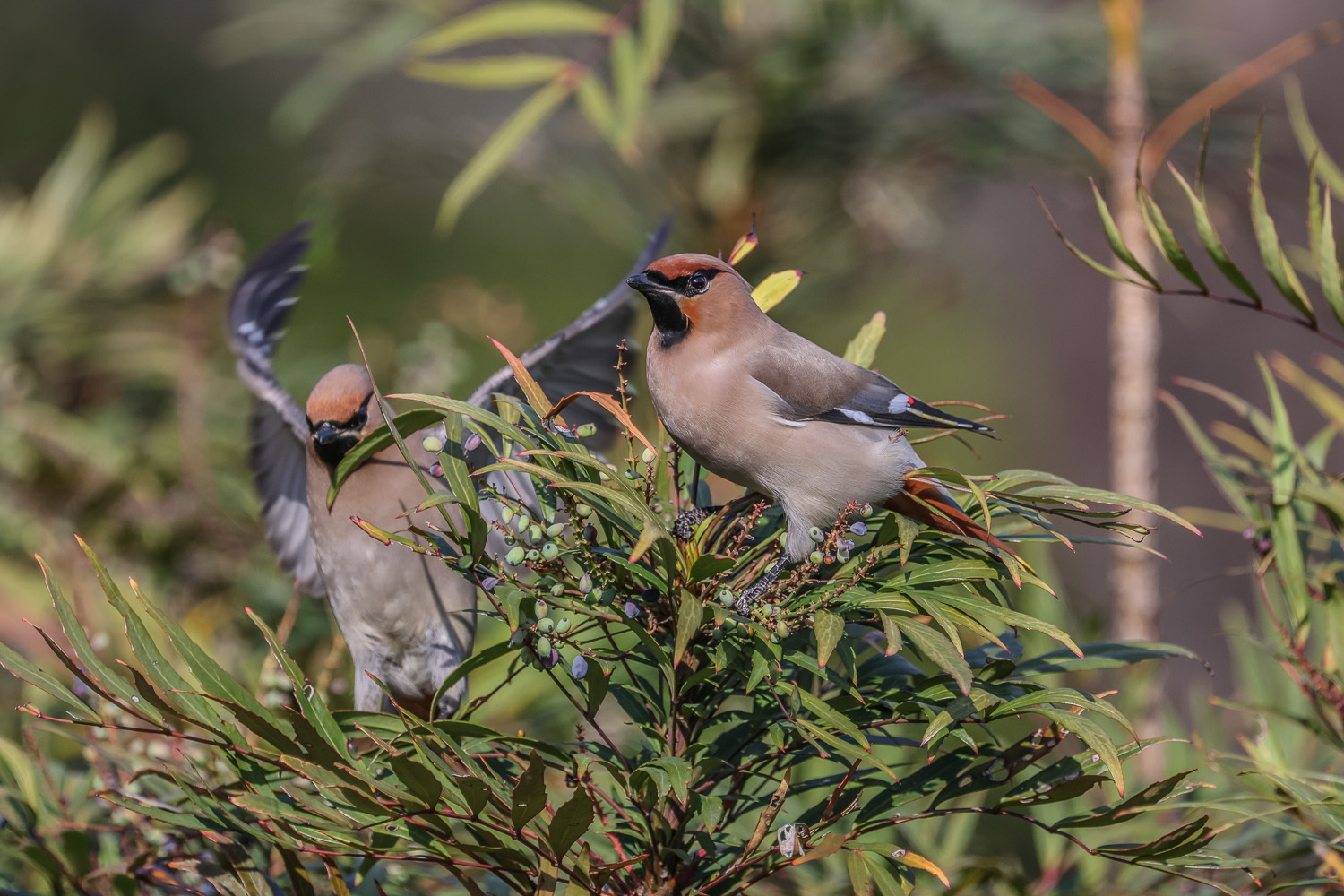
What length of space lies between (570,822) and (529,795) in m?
0.03

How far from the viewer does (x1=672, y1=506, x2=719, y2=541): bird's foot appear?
667mm

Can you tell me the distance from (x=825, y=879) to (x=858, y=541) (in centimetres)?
31

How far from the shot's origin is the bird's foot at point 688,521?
2.19ft

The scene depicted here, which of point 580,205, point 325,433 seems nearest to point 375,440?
point 325,433

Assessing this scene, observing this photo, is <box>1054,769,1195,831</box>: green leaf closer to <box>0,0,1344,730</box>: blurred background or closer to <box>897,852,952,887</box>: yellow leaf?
<box>897,852,952,887</box>: yellow leaf

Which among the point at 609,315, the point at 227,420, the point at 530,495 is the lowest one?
the point at 530,495

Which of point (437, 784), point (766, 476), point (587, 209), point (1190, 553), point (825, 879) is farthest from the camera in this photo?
point (1190, 553)

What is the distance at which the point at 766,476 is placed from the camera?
79 cm

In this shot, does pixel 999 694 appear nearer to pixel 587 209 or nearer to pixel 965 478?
pixel 965 478

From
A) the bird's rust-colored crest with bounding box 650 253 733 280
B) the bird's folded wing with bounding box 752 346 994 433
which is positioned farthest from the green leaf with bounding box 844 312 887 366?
the bird's rust-colored crest with bounding box 650 253 733 280

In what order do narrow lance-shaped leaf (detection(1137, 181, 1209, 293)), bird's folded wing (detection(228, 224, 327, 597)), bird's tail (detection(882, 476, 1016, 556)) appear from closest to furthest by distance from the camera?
1. bird's tail (detection(882, 476, 1016, 556))
2. narrow lance-shaped leaf (detection(1137, 181, 1209, 293))
3. bird's folded wing (detection(228, 224, 327, 597))

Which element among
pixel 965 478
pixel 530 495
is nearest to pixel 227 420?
pixel 530 495

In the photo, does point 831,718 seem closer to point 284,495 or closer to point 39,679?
point 39,679

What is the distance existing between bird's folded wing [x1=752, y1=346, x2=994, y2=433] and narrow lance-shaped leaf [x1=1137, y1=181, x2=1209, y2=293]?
19 cm
